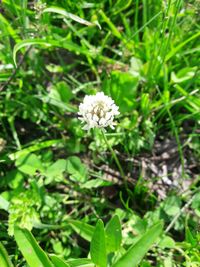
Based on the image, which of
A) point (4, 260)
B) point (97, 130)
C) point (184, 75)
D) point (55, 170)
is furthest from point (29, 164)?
point (184, 75)

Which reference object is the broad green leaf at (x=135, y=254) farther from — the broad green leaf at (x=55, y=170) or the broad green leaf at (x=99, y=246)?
the broad green leaf at (x=55, y=170)

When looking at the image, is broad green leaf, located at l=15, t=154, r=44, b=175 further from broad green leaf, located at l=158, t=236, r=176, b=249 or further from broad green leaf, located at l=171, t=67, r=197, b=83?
broad green leaf, located at l=171, t=67, r=197, b=83

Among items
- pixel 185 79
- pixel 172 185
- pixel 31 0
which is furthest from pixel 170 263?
pixel 31 0

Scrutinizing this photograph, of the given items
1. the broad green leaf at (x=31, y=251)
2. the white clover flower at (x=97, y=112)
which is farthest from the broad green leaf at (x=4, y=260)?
the white clover flower at (x=97, y=112)

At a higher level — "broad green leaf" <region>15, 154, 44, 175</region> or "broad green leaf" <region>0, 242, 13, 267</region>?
"broad green leaf" <region>15, 154, 44, 175</region>

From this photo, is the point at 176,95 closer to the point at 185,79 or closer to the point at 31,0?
the point at 185,79

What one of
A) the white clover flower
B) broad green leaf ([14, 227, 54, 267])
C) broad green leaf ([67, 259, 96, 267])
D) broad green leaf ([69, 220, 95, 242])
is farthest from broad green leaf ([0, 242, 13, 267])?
the white clover flower

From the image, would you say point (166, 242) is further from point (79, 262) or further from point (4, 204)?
point (4, 204)
